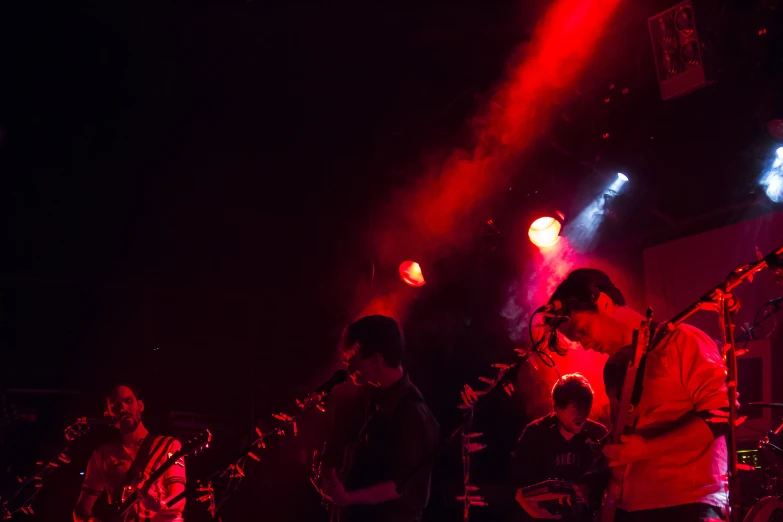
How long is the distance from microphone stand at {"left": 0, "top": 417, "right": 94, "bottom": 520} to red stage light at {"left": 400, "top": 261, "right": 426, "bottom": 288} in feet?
10.3

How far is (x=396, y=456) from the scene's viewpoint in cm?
369

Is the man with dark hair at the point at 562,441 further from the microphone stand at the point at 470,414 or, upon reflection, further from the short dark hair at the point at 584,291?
the short dark hair at the point at 584,291

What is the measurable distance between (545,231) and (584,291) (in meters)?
3.52

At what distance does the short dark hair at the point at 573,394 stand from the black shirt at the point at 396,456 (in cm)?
100

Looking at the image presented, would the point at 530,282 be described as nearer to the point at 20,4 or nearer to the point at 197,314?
the point at 197,314

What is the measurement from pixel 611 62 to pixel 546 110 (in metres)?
0.72

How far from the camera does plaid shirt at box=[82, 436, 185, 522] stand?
507 centimetres

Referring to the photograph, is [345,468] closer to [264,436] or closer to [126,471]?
[264,436]


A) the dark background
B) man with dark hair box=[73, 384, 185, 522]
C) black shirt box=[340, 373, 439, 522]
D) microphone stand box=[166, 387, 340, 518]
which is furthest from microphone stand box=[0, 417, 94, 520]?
black shirt box=[340, 373, 439, 522]

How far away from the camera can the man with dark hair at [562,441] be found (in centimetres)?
444

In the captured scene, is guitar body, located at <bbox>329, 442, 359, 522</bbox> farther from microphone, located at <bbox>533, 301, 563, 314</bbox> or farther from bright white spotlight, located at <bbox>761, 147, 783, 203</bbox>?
bright white spotlight, located at <bbox>761, 147, 783, 203</bbox>

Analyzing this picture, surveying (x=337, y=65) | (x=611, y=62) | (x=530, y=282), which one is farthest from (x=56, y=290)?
(x=611, y=62)

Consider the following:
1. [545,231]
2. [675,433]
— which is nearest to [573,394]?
[675,433]

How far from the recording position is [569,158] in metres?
6.54
